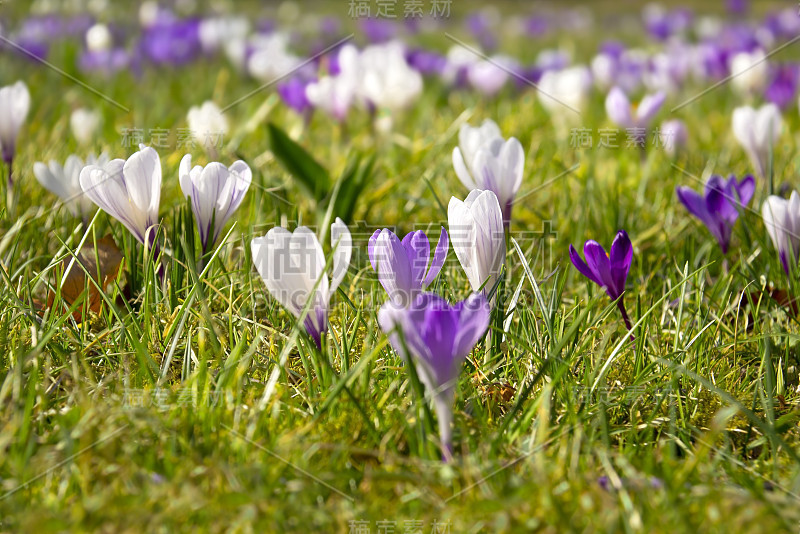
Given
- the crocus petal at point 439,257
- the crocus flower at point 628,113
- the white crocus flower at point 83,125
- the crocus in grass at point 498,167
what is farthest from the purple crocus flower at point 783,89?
the white crocus flower at point 83,125

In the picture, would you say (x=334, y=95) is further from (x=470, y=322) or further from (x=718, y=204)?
(x=470, y=322)

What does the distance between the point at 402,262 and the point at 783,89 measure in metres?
3.46

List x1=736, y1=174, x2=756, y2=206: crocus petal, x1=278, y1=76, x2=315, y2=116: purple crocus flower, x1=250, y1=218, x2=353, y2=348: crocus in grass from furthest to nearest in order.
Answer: x1=278, y1=76, x2=315, y2=116: purple crocus flower, x1=736, y1=174, x2=756, y2=206: crocus petal, x1=250, y1=218, x2=353, y2=348: crocus in grass

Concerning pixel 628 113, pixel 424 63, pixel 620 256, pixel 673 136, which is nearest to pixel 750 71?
pixel 673 136

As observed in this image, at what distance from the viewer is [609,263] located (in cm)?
161

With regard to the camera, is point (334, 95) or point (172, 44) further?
point (172, 44)

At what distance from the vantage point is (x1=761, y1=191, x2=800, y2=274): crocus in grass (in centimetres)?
178

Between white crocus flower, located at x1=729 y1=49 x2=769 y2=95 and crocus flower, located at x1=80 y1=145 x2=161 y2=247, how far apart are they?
3491 mm

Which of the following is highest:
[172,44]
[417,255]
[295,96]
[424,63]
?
[172,44]

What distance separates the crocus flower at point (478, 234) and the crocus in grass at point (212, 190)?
49cm

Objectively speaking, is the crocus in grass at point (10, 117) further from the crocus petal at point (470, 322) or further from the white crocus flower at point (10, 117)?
the crocus petal at point (470, 322)

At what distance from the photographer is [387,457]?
4.04 ft

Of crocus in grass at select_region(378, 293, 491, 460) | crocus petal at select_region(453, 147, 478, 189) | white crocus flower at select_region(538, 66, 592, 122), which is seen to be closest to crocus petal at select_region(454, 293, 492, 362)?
crocus in grass at select_region(378, 293, 491, 460)

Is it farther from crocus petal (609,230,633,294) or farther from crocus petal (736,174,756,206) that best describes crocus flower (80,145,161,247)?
crocus petal (736,174,756,206)
